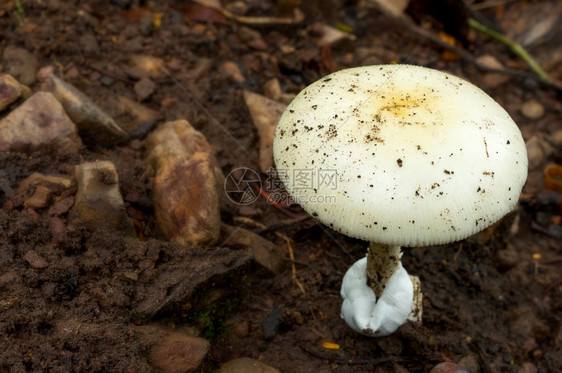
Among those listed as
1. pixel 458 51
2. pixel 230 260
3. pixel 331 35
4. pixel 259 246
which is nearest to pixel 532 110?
pixel 458 51

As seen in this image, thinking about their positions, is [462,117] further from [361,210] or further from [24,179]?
[24,179]

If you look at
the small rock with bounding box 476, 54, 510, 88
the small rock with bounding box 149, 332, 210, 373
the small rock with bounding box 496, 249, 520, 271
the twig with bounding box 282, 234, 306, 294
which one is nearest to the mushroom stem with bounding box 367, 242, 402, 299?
the twig with bounding box 282, 234, 306, 294

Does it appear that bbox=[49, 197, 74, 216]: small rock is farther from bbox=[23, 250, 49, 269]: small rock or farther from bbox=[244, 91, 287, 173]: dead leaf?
bbox=[244, 91, 287, 173]: dead leaf

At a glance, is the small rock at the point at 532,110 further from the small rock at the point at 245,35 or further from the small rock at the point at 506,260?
the small rock at the point at 245,35

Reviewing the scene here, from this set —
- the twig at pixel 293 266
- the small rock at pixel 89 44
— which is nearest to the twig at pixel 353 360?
the twig at pixel 293 266

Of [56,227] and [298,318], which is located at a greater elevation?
[56,227]

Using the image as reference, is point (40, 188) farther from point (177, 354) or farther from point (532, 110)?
point (532, 110)
